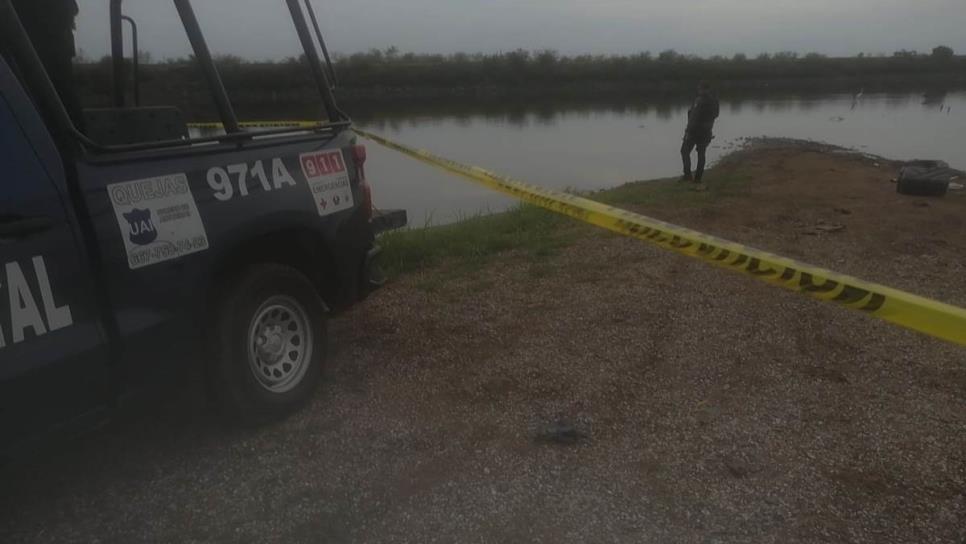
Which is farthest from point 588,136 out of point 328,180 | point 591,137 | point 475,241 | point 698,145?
point 328,180

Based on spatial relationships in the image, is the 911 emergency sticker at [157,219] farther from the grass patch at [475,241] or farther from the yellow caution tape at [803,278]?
the grass patch at [475,241]

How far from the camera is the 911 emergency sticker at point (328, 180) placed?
3670mm

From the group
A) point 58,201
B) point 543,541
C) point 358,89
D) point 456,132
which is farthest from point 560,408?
point 358,89

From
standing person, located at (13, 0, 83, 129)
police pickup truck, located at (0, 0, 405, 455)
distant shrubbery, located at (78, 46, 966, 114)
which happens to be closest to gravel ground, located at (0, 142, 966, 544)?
police pickup truck, located at (0, 0, 405, 455)

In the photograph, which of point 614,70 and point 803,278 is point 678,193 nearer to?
point 803,278

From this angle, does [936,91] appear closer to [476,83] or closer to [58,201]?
[476,83]

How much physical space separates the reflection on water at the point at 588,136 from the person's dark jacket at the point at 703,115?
13.5ft

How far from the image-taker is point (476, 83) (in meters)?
61.0

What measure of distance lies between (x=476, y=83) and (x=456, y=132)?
34.7 meters

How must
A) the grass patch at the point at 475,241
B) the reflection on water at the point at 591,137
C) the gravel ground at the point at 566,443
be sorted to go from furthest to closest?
the reflection on water at the point at 591,137 → the grass patch at the point at 475,241 → the gravel ground at the point at 566,443

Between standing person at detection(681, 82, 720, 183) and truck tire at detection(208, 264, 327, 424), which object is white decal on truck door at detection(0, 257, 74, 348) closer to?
truck tire at detection(208, 264, 327, 424)

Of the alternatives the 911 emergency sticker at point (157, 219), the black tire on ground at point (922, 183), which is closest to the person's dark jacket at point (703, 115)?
the black tire on ground at point (922, 183)

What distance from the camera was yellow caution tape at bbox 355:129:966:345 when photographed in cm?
251

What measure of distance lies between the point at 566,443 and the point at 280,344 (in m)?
1.65
